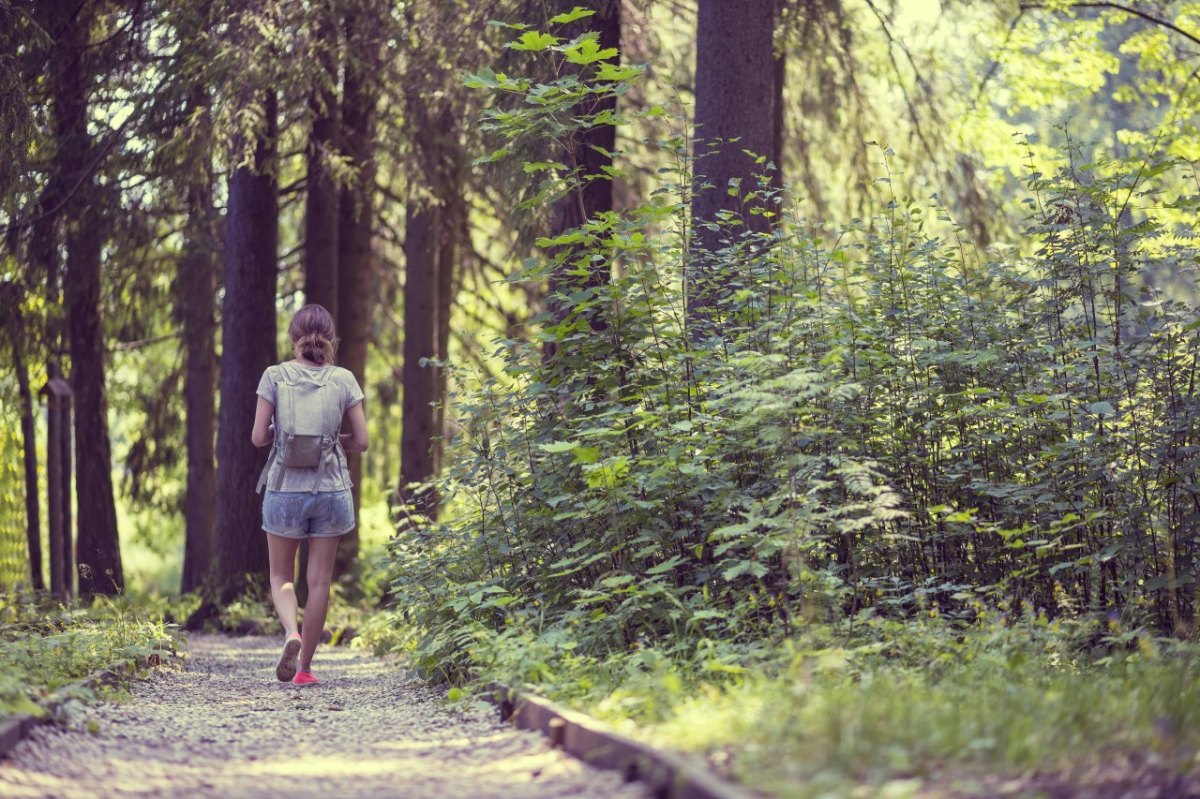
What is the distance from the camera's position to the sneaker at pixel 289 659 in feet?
24.5

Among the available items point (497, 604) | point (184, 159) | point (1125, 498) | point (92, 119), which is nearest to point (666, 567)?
point (497, 604)

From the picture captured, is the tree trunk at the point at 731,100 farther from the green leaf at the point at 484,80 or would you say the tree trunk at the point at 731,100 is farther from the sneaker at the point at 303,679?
the sneaker at the point at 303,679

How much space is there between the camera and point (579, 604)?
6848mm

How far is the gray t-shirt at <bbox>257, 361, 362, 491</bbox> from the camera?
757 centimetres

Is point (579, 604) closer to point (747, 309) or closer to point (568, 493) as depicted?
point (568, 493)

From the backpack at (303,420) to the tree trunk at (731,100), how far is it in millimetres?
3164

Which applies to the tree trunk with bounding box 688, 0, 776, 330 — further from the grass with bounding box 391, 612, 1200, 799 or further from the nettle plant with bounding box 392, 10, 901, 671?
the grass with bounding box 391, 612, 1200, 799

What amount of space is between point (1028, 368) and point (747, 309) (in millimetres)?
1754

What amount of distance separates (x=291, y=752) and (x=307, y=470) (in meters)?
2.59

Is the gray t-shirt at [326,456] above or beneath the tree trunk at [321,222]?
beneath

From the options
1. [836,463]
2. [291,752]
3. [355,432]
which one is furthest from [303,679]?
[836,463]

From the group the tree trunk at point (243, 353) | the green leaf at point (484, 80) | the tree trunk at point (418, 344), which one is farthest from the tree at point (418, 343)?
the green leaf at point (484, 80)

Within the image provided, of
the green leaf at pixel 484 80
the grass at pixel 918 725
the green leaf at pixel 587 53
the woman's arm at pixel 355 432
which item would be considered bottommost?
the grass at pixel 918 725

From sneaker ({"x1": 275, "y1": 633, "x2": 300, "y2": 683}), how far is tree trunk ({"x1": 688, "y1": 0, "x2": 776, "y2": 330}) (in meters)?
4.10
